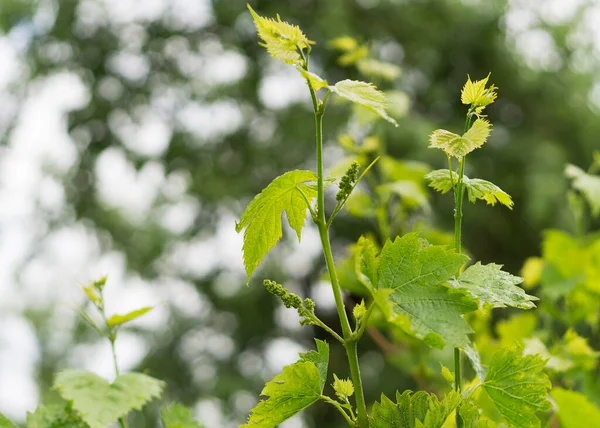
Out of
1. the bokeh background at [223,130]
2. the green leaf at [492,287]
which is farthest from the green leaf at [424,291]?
the bokeh background at [223,130]

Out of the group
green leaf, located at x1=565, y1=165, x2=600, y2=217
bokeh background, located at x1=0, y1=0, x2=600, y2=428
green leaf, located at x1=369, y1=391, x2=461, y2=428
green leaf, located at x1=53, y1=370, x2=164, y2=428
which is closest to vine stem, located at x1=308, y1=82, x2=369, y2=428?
green leaf, located at x1=369, y1=391, x2=461, y2=428

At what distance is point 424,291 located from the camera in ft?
1.17

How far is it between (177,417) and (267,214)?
223 millimetres

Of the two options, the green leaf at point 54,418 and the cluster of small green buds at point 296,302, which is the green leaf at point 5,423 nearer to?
the green leaf at point 54,418

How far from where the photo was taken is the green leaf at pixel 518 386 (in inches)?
14.5

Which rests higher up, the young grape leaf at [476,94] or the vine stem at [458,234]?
the young grape leaf at [476,94]

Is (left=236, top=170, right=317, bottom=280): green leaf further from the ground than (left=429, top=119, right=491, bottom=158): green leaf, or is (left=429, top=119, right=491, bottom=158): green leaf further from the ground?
(left=429, top=119, right=491, bottom=158): green leaf

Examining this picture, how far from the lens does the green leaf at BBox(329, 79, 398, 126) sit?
14.6 inches

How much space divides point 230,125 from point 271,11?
958 millimetres

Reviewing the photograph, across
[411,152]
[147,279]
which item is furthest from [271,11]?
[147,279]

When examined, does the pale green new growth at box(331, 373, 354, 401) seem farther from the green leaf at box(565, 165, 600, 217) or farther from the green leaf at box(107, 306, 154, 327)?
the green leaf at box(565, 165, 600, 217)

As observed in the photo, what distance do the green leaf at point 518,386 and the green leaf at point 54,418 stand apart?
1.08ft

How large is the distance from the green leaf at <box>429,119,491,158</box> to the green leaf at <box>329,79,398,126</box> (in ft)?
0.12

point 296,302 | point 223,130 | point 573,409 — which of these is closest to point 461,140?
point 296,302
